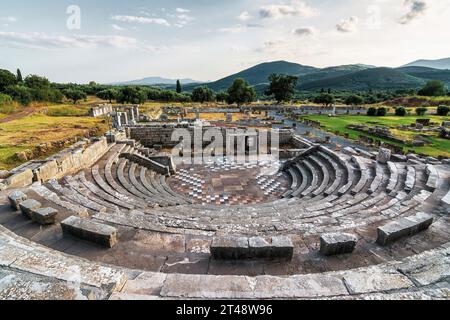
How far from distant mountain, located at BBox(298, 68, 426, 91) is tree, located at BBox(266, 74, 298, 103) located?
108 meters

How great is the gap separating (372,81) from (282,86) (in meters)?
131

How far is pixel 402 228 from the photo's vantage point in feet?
14.0

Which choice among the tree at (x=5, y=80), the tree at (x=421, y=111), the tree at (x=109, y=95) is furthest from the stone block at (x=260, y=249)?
the tree at (x=5, y=80)

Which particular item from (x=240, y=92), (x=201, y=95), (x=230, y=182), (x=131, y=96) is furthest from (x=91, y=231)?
(x=201, y=95)

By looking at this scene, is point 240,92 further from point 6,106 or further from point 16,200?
point 16,200

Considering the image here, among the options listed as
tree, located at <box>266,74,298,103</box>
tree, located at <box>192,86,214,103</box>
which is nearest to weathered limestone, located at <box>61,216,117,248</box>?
tree, located at <box>266,74,298,103</box>

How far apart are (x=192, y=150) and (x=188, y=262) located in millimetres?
14676

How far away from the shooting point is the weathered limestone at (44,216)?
15.2 feet

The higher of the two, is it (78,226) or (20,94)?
(20,94)

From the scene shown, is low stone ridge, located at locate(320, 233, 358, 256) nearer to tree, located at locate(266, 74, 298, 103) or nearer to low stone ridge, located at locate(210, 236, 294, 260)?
low stone ridge, located at locate(210, 236, 294, 260)

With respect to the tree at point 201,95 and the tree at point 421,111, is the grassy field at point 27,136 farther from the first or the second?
the tree at point 421,111

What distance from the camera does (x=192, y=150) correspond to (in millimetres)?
18078

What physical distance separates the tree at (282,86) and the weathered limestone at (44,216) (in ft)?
166
